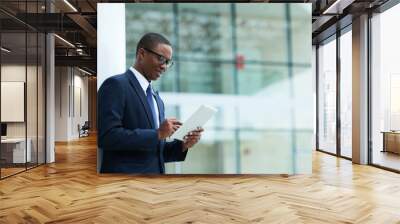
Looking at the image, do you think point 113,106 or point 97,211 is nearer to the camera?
point 97,211

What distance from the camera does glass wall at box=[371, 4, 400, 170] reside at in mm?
7781

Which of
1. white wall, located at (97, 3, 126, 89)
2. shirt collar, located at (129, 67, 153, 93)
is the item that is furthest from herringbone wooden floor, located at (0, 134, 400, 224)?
white wall, located at (97, 3, 126, 89)

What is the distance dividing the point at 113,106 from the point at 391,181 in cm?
459

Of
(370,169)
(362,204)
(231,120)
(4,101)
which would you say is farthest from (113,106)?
(370,169)

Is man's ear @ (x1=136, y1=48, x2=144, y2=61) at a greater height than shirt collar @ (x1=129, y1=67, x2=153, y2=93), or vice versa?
man's ear @ (x1=136, y1=48, x2=144, y2=61)

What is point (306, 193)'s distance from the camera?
5.52 metres

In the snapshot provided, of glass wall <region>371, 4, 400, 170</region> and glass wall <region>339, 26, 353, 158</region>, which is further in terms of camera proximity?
glass wall <region>339, 26, 353, 158</region>

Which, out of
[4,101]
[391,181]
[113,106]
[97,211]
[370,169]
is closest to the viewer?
[97,211]

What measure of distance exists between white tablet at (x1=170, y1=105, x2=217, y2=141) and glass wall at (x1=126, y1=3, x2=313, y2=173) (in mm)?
574

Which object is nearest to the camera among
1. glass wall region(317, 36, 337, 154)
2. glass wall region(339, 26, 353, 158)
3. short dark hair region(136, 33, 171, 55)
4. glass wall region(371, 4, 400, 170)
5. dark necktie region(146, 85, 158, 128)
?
dark necktie region(146, 85, 158, 128)

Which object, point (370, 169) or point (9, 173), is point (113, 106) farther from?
point (370, 169)

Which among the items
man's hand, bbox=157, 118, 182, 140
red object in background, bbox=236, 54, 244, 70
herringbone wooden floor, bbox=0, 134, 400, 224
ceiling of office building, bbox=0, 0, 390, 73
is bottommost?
herringbone wooden floor, bbox=0, 134, 400, 224

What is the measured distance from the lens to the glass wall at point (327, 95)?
10953mm

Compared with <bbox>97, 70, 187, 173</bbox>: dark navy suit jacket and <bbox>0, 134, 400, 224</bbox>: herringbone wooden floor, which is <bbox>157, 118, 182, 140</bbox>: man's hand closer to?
<bbox>97, 70, 187, 173</bbox>: dark navy suit jacket
